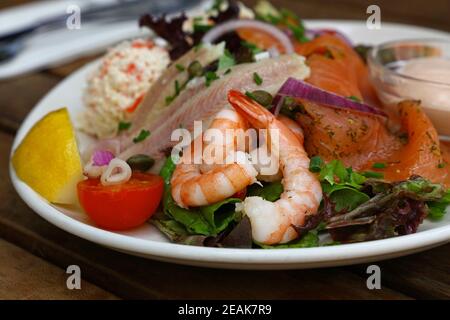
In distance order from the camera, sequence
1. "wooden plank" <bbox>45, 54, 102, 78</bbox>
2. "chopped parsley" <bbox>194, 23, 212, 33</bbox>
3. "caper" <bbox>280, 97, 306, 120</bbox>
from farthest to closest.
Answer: "wooden plank" <bbox>45, 54, 102, 78</bbox>
"chopped parsley" <bbox>194, 23, 212, 33</bbox>
"caper" <bbox>280, 97, 306, 120</bbox>

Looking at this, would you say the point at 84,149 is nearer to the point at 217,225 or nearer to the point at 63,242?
the point at 63,242

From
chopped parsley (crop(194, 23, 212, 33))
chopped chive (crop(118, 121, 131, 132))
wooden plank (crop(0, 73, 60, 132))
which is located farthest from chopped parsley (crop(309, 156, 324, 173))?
wooden plank (crop(0, 73, 60, 132))

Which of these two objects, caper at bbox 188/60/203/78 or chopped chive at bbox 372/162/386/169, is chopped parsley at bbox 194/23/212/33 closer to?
caper at bbox 188/60/203/78

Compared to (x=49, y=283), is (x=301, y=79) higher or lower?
higher

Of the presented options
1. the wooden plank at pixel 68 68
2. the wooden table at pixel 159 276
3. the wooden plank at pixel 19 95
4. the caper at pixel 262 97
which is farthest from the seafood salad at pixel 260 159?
the wooden plank at pixel 68 68
